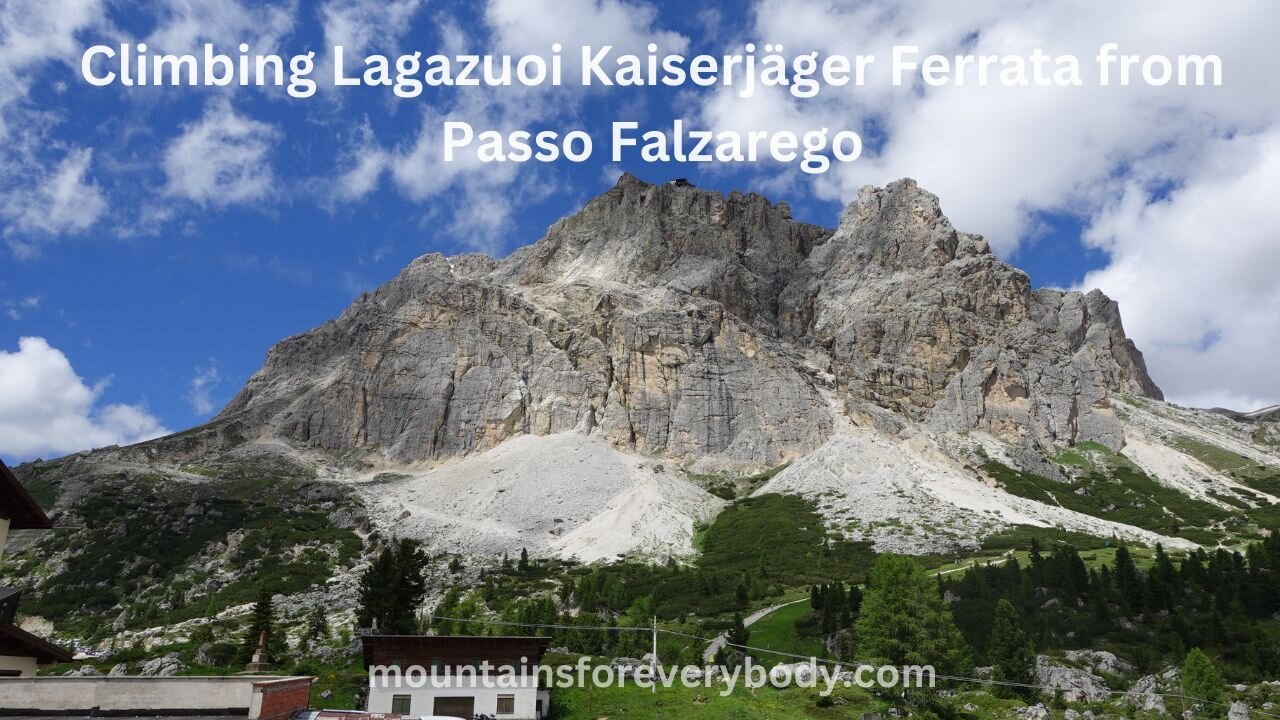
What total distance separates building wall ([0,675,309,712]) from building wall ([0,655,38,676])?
621 mm

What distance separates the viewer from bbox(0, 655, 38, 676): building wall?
1551cm

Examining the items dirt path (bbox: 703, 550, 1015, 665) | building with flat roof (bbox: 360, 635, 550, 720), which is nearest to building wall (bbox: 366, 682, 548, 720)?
building with flat roof (bbox: 360, 635, 550, 720)

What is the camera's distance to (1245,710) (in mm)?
42531

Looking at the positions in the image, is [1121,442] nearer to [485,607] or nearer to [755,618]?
[755,618]

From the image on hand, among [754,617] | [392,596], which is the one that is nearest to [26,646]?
[392,596]

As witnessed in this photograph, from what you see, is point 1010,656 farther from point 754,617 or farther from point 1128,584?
point 754,617

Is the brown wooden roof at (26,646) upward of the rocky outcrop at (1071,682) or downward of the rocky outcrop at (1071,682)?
upward

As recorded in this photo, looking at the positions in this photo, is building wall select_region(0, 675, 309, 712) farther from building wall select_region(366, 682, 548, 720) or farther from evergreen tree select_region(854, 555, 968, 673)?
evergreen tree select_region(854, 555, 968, 673)

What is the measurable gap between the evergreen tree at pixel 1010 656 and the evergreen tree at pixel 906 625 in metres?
3.80

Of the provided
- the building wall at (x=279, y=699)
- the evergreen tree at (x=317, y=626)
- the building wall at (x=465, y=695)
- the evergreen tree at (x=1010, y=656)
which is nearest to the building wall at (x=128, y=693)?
the building wall at (x=279, y=699)

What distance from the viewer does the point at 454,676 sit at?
2877cm

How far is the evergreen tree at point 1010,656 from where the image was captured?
162 feet

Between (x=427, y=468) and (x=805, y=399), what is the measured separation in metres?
86.1

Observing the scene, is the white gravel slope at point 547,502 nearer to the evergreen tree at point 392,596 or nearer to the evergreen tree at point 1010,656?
the evergreen tree at point 1010,656
